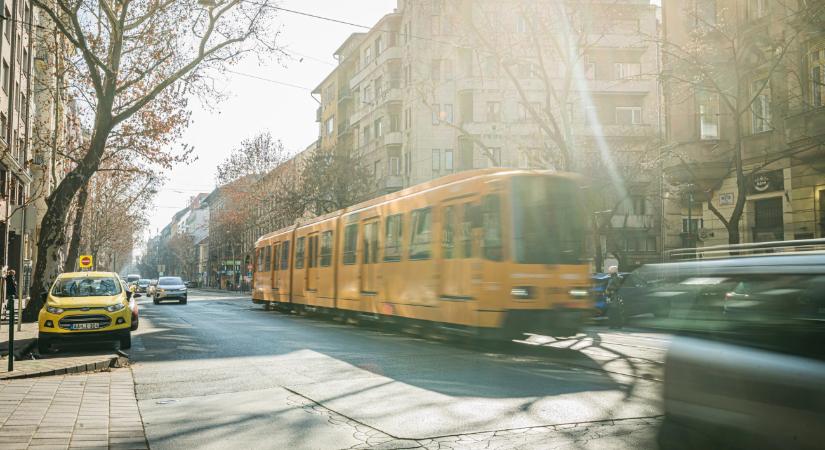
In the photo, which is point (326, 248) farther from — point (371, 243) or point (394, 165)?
point (394, 165)

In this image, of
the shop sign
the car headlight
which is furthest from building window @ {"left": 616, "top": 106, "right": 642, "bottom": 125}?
the car headlight

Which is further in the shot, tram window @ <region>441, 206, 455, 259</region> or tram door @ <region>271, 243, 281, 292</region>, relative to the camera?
tram door @ <region>271, 243, 281, 292</region>

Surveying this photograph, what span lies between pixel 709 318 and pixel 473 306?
9.33 m

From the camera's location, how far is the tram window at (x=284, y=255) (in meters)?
27.9

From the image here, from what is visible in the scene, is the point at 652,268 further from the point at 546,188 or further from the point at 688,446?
the point at 546,188

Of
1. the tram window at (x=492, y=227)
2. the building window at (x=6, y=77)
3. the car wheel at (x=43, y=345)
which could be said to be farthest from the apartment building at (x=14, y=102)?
the tram window at (x=492, y=227)

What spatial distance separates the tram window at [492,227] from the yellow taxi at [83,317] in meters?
7.29

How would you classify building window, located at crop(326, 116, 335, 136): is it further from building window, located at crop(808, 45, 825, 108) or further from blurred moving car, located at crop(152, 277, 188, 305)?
building window, located at crop(808, 45, 825, 108)

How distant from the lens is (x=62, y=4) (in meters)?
21.5

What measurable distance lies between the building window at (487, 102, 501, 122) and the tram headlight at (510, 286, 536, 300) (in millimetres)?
39044

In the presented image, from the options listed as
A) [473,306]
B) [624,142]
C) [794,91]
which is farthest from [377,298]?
[624,142]

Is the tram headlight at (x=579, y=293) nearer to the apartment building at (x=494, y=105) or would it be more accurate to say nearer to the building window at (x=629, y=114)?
the apartment building at (x=494, y=105)

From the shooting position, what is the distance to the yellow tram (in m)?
13.2

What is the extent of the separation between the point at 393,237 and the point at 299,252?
9.28 metres
